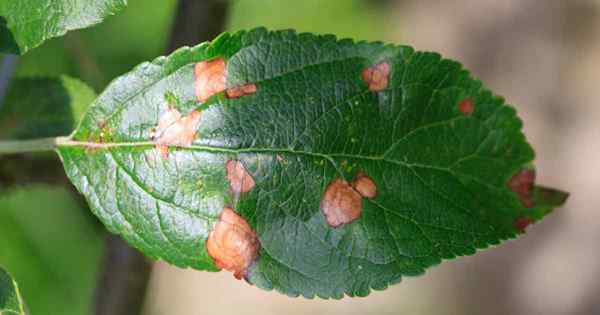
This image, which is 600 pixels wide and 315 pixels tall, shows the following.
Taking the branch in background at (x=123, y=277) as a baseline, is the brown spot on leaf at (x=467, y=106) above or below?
above

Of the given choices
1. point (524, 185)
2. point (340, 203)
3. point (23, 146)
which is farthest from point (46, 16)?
point (524, 185)

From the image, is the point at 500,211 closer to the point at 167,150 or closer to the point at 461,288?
the point at 167,150

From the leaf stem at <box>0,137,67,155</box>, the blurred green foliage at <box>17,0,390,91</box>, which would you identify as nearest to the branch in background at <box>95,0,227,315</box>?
the leaf stem at <box>0,137,67,155</box>

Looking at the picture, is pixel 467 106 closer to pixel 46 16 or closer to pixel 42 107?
pixel 46 16

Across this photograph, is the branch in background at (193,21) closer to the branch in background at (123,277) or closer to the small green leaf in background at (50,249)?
the branch in background at (123,277)

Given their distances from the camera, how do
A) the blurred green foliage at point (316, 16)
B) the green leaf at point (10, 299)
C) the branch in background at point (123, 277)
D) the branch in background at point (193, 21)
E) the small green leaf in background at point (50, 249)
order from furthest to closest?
the blurred green foliage at point (316, 16) < the small green leaf in background at point (50, 249) < the branch in background at point (123, 277) < the branch in background at point (193, 21) < the green leaf at point (10, 299)

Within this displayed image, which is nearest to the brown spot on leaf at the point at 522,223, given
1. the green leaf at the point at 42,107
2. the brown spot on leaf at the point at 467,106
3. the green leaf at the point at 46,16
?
the brown spot on leaf at the point at 467,106
